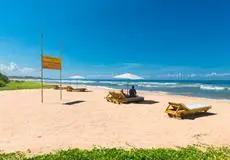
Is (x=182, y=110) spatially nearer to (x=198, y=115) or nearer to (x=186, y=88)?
(x=198, y=115)

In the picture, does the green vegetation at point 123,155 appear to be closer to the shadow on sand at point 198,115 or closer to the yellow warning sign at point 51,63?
the shadow on sand at point 198,115

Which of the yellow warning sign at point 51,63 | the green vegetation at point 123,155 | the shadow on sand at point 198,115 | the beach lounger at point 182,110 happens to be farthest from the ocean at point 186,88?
Result: the green vegetation at point 123,155

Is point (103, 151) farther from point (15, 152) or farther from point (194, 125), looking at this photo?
point (194, 125)

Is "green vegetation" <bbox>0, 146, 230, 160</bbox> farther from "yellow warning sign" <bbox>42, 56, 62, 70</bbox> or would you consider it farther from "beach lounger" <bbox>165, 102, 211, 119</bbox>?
"yellow warning sign" <bbox>42, 56, 62, 70</bbox>

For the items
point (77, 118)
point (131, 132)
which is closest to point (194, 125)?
point (131, 132)

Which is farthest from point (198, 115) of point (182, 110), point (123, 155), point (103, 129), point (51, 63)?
point (51, 63)

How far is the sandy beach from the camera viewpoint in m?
8.20

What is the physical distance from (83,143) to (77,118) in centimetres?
454

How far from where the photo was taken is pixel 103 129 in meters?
10.3

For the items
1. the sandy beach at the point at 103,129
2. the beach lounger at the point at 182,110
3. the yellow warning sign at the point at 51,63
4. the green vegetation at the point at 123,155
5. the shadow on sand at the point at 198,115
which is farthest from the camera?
the yellow warning sign at the point at 51,63

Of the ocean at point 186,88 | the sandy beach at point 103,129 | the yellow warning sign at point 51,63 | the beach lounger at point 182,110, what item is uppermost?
the yellow warning sign at point 51,63

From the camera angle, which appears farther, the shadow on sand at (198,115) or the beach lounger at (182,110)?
the shadow on sand at (198,115)

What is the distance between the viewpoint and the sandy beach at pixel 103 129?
323 inches

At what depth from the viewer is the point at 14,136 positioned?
9102 mm
